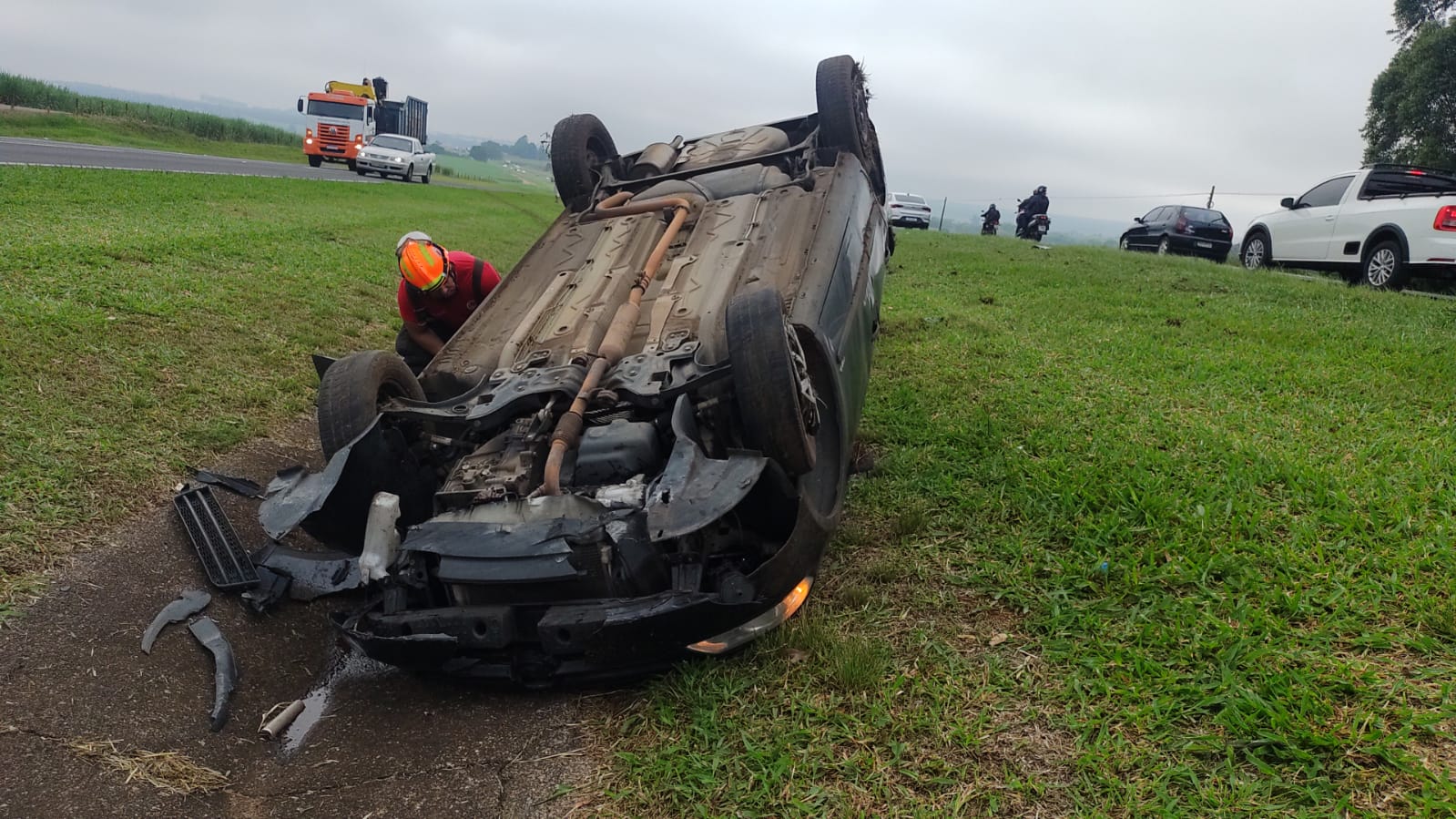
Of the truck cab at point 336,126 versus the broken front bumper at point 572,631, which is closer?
the broken front bumper at point 572,631

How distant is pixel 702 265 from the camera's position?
4273 millimetres

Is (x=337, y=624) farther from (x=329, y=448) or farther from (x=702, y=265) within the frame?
(x=702, y=265)

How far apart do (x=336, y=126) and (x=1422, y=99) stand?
2543cm

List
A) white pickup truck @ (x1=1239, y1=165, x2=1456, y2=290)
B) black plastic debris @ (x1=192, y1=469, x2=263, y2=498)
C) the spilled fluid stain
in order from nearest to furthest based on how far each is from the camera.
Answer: the spilled fluid stain, black plastic debris @ (x1=192, y1=469, x2=263, y2=498), white pickup truck @ (x1=1239, y1=165, x2=1456, y2=290)

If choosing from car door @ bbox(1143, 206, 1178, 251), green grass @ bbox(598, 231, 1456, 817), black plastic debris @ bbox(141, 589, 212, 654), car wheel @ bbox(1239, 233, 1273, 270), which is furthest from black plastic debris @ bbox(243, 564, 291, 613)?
car door @ bbox(1143, 206, 1178, 251)

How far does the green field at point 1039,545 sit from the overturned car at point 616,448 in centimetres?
35

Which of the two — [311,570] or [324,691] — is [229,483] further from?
[324,691]

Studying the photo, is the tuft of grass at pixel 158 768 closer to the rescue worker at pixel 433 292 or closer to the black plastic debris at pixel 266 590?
the black plastic debris at pixel 266 590

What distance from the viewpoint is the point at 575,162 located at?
565cm

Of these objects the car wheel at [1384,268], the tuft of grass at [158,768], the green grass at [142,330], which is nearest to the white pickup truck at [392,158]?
the green grass at [142,330]

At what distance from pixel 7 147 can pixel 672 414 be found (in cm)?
1571

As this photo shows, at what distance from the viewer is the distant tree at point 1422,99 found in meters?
17.3

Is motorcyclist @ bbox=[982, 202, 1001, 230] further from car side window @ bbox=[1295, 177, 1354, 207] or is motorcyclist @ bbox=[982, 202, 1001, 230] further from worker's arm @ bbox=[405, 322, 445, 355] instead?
worker's arm @ bbox=[405, 322, 445, 355]

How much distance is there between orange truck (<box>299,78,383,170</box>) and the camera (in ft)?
76.1
